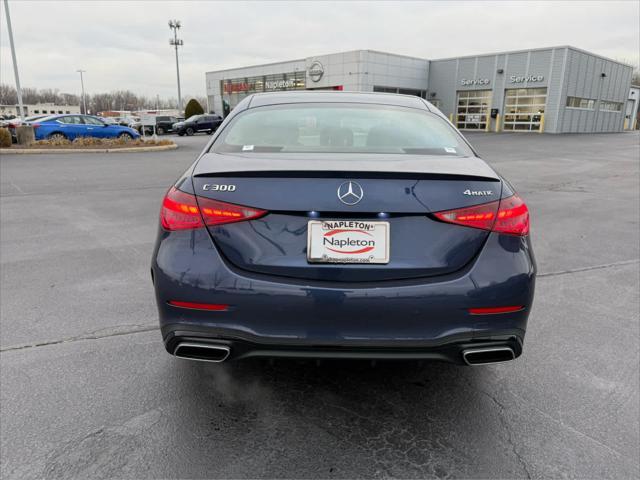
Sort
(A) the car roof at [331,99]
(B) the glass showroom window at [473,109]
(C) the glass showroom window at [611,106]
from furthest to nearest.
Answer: (C) the glass showroom window at [611,106], (B) the glass showroom window at [473,109], (A) the car roof at [331,99]

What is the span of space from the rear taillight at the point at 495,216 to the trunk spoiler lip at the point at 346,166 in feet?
0.45

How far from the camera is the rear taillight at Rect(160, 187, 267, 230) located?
2.01m

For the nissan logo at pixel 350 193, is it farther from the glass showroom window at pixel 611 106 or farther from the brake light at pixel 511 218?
the glass showroom window at pixel 611 106

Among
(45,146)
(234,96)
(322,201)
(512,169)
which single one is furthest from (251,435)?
(234,96)

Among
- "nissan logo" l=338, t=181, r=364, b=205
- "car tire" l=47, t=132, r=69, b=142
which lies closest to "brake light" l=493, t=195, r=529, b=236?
"nissan logo" l=338, t=181, r=364, b=205

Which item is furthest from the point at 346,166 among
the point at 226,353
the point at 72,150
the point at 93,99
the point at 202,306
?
the point at 93,99

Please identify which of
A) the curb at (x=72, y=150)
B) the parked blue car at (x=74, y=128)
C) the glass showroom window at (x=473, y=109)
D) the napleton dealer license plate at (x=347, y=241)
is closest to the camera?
the napleton dealer license plate at (x=347, y=241)

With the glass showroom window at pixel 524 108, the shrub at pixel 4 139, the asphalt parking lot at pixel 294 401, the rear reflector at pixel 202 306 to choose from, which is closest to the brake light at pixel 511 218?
the asphalt parking lot at pixel 294 401

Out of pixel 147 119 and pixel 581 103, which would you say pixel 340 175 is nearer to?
pixel 147 119

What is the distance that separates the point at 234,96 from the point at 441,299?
2146 inches

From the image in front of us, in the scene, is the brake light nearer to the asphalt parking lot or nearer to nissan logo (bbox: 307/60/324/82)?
the asphalt parking lot

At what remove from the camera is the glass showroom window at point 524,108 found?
36969 millimetres

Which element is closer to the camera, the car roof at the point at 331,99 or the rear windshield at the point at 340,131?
the rear windshield at the point at 340,131

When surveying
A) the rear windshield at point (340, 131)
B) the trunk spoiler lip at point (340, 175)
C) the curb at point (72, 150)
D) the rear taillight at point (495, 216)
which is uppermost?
the rear windshield at point (340, 131)
